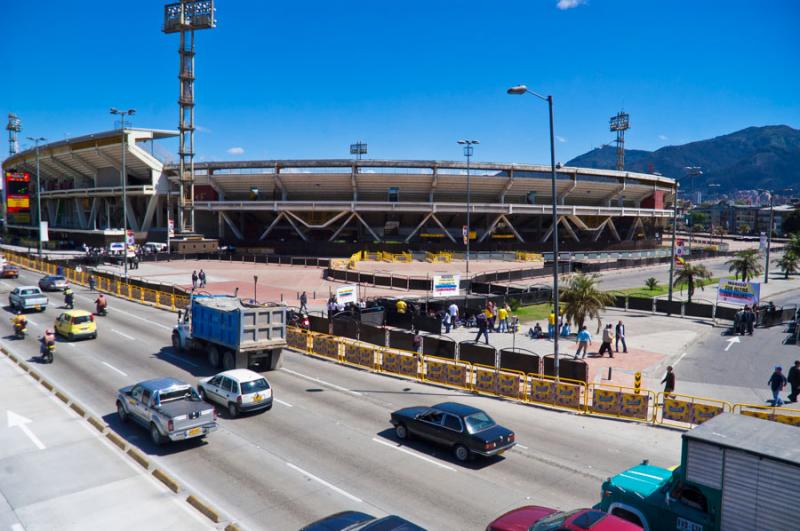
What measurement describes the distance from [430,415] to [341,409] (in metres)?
4.25

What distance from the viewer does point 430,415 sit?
15.2 m

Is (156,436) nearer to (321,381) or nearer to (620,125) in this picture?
(321,381)

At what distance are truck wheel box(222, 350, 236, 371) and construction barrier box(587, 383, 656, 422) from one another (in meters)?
13.0

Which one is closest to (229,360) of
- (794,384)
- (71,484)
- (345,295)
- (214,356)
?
(214,356)

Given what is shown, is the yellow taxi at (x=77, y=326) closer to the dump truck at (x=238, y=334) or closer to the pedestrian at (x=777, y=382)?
the dump truck at (x=238, y=334)

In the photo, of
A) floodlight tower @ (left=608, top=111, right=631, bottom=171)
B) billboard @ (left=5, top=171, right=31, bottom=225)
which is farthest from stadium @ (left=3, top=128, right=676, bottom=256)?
Result: floodlight tower @ (left=608, top=111, right=631, bottom=171)

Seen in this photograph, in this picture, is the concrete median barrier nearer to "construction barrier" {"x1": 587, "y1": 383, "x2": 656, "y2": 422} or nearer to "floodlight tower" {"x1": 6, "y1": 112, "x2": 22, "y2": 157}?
"construction barrier" {"x1": 587, "y1": 383, "x2": 656, "y2": 422}

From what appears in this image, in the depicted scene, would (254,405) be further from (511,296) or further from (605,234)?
(605,234)

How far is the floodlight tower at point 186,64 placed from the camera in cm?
7625

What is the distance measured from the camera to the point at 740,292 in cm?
3288

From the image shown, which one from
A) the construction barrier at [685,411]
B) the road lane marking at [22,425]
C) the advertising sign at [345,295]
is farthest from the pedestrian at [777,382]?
the road lane marking at [22,425]

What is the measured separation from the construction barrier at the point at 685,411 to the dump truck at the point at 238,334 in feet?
45.5

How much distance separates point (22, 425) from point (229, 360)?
23.2 feet

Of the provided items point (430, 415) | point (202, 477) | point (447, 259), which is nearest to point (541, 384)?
point (430, 415)
